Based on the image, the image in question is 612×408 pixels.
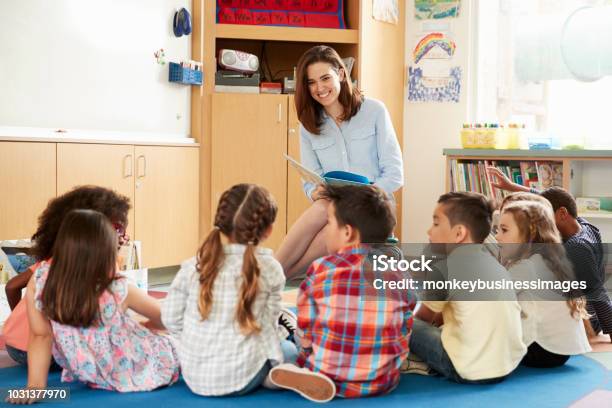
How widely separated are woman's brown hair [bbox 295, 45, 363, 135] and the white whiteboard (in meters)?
1.18

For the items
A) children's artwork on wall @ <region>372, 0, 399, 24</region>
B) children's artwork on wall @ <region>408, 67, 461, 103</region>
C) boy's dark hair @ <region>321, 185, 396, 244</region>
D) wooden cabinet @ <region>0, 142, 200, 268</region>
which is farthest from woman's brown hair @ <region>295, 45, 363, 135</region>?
children's artwork on wall @ <region>408, 67, 461, 103</region>

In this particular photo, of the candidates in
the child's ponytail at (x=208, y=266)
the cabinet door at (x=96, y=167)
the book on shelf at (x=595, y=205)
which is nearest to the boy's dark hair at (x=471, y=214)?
the child's ponytail at (x=208, y=266)

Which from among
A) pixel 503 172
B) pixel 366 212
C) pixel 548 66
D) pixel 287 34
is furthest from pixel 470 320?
pixel 548 66

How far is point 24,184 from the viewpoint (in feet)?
10.9

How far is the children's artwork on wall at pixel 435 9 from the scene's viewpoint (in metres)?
4.74

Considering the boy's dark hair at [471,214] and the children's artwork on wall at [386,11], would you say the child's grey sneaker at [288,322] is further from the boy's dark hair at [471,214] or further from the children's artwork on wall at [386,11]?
the children's artwork on wall at [386,11]

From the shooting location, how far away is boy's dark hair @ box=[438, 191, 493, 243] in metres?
2.32

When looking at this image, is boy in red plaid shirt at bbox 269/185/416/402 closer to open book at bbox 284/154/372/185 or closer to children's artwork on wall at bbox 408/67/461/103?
open book at bbox 284/154/372/185

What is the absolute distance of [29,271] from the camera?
2.40m

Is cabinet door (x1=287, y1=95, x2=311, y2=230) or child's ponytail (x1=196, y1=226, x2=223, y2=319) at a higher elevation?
cabinet door (x1=287, y1=95, x2=311, y2=230)

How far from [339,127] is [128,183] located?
3.92 ft

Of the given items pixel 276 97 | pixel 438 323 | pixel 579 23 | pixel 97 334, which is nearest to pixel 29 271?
pixel 97 334

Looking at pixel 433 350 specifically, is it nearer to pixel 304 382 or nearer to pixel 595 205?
pixel 304 382

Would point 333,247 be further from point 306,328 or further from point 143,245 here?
point 143,245
